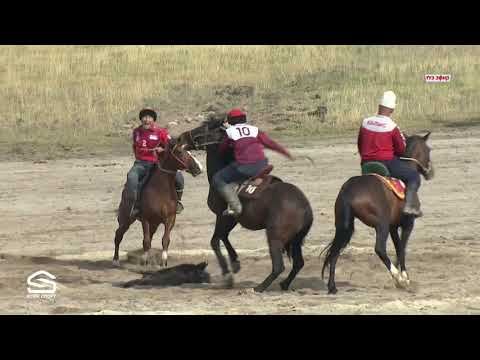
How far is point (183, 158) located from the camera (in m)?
15.6

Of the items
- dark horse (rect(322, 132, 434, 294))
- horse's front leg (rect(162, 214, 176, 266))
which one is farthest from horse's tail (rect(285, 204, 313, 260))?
horse's front leg (rect(162, 214, 176, 266))

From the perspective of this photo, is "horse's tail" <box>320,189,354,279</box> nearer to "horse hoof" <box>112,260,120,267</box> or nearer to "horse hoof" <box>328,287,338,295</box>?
"horse hoof" <box>328,287,338,295</box>

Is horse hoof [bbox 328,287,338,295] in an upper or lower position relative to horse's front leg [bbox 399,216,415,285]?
lower

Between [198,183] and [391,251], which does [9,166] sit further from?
[391,251]

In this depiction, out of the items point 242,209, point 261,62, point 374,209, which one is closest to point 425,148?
point 374,209

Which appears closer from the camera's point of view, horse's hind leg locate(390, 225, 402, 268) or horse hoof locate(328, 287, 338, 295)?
horse hoof locate(328, 287, 338, 295)

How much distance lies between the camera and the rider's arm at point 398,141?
14.4 m

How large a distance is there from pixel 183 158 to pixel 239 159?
1.35 metres

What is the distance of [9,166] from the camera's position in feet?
80.5

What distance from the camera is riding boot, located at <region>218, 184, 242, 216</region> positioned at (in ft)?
47.1

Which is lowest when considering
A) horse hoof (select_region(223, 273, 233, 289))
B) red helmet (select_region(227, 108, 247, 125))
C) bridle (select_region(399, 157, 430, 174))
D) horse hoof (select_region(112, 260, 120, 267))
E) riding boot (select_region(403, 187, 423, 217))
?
horse hoof (select_region(112, 260, 120, 267))

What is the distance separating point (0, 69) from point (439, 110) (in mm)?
12412

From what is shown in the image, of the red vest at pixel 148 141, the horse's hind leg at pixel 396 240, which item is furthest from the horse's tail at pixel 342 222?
the red vest at pixel 148 141

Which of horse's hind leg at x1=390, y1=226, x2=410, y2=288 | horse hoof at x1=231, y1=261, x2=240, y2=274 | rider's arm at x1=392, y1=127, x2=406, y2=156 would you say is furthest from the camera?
horse hoof at x1=231, y1=261, x2=240, y2=274
